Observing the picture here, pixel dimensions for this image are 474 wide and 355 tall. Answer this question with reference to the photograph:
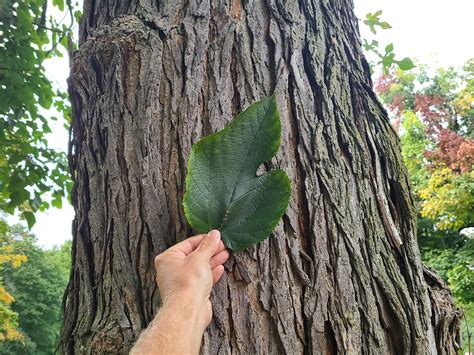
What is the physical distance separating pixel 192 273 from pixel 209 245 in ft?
0.27

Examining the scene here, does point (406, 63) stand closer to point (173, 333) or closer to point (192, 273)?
point (192, 273)

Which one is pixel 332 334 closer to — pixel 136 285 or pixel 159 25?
pixel 136 285

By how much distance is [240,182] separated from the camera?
1.03 m

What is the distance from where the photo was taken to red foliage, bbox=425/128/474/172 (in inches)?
352

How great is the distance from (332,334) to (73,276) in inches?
29.5

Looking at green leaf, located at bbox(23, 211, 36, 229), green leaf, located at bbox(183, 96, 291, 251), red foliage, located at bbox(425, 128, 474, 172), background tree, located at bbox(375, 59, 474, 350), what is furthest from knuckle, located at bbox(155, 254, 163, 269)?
red foliage, located at bbox(425, 128, 474, 172)

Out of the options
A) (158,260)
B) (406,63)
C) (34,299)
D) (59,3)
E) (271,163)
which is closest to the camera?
(158,260)

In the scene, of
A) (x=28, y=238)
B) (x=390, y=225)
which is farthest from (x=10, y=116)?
(x=28, y=238)

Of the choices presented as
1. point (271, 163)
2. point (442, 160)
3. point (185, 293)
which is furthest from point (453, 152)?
point (185, 293)

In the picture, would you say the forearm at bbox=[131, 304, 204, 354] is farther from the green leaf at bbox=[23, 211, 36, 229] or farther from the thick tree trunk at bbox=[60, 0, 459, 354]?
the green leaf at bbox=[23, 211, 36, 229]

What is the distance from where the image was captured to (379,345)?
3.27 feet

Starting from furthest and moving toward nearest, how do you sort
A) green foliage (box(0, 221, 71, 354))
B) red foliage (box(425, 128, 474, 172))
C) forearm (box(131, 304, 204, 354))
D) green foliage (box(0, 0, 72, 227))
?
green foliage (box(0, 221, 71, 354)), red foliage (box(425, 128, 474, 172)), green foliage (box(0, 0, 72, 227)), forearm (box(131, 304, 204, 354))

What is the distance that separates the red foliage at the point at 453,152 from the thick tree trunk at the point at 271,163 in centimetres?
883

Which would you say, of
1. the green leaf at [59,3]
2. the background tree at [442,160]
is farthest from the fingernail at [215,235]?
the background tree at [442,160]
